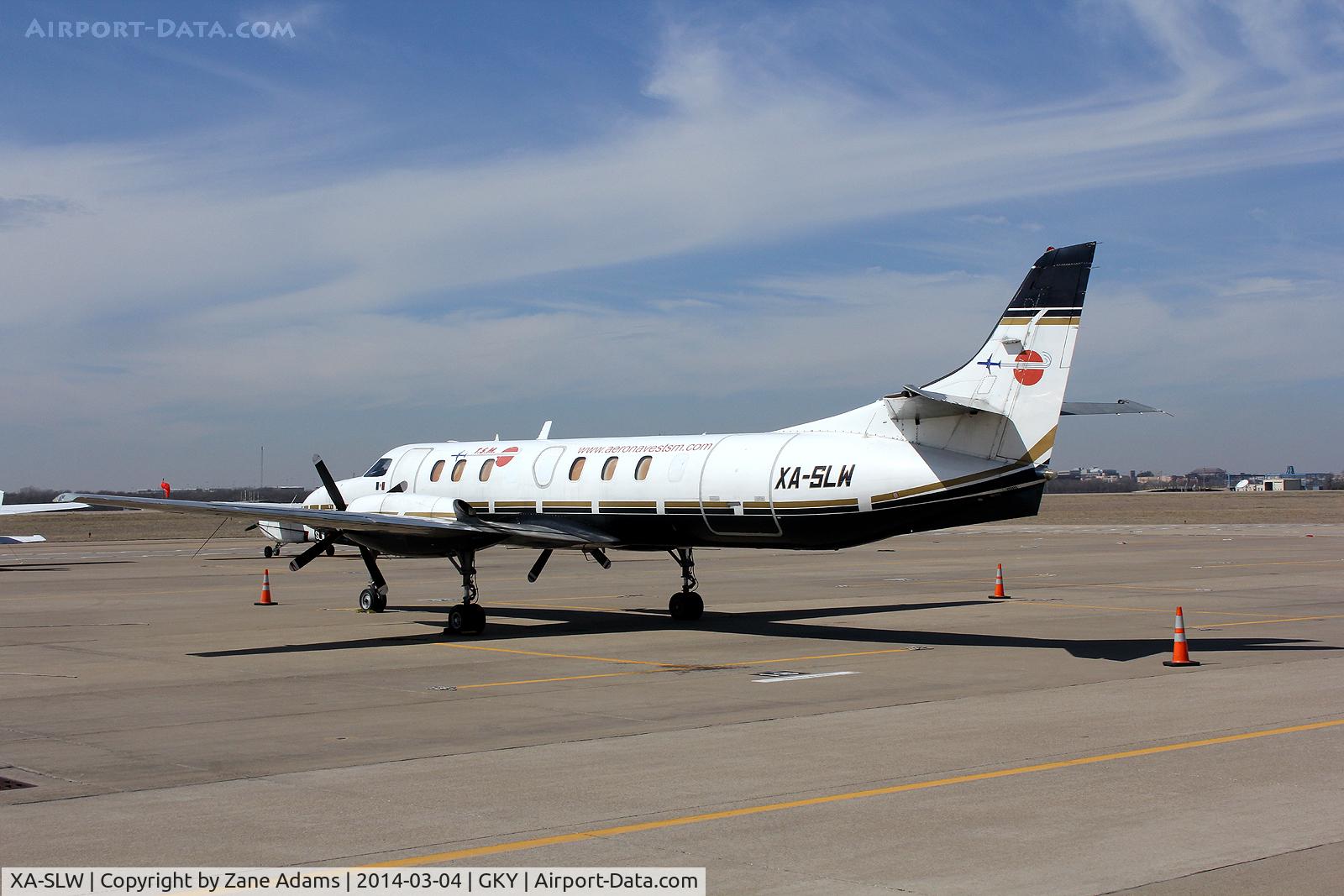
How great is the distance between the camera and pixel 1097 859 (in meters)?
7.41

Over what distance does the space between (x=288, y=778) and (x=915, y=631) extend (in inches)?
524

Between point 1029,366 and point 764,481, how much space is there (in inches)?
180

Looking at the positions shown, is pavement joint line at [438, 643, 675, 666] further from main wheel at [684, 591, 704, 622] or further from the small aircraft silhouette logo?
the small aircraft silhouette logo

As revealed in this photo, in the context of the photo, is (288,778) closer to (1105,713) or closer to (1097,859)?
(1097,859)

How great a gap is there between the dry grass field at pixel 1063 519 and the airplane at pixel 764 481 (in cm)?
4724

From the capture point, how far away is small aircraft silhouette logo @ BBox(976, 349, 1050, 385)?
57.4ft

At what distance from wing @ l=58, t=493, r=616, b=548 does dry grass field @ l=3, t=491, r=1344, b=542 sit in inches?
1924

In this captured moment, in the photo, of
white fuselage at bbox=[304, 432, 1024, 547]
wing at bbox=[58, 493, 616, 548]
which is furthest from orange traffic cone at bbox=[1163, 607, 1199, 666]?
wing at bbox=[58, 493, 616, 548]

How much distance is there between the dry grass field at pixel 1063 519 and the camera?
3061 inches

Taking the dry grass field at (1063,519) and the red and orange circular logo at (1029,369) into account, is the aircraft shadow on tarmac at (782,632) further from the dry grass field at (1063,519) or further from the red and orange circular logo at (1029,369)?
the dry grass field at (1063,519)

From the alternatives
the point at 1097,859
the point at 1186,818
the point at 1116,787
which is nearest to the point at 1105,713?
the point at 1116,787

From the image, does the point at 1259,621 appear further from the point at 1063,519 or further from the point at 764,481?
the point at 1063,519

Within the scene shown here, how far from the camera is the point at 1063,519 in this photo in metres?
89.8

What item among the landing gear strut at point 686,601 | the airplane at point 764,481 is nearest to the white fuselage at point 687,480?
the airplane at point 764,481
